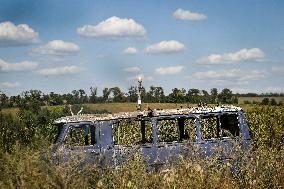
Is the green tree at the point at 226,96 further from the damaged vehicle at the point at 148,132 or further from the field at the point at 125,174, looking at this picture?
the field at the point at 125,174

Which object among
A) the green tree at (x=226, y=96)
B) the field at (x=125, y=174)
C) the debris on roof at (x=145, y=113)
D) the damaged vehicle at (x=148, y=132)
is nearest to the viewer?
the field at (x=125, y=174)

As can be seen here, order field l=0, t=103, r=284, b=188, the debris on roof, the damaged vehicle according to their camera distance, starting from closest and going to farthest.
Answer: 1. field l=0, t=103, r=284, b=188
2. the damaged vehicle
3. the debris on roof

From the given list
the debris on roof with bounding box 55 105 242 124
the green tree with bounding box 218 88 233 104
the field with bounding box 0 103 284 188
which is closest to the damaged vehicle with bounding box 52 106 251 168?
the debris on roof with bounding box 55 105 242 124

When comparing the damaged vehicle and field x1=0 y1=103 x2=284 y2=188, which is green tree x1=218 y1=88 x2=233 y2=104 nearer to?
the damaged vehicle

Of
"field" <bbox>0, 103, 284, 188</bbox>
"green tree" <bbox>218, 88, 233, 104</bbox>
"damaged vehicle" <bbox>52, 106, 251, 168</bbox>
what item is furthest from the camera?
"green tree" <bbox>218, 88, 233, 104</bbox>

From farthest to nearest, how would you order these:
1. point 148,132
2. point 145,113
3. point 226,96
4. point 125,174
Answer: point 226,96
point 148,132
point 145,113
point 125,174

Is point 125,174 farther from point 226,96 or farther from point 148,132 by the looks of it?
point 226,96

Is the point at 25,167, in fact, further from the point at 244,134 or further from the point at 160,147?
the point at 244,134

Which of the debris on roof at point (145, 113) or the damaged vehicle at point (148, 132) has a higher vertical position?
the debris on roof at point (145, 113)

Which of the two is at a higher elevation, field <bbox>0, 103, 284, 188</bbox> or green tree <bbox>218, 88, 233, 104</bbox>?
green tree <bbox>218, 88, 233, 104</bbox>

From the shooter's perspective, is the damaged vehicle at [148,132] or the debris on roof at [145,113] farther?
the debris on roof at [145,113]

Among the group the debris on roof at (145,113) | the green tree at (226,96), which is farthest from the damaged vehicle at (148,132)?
the green tree at (226,96)

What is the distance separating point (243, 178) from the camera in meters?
6.87

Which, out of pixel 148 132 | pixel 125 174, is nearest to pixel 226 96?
pixel 148 132
